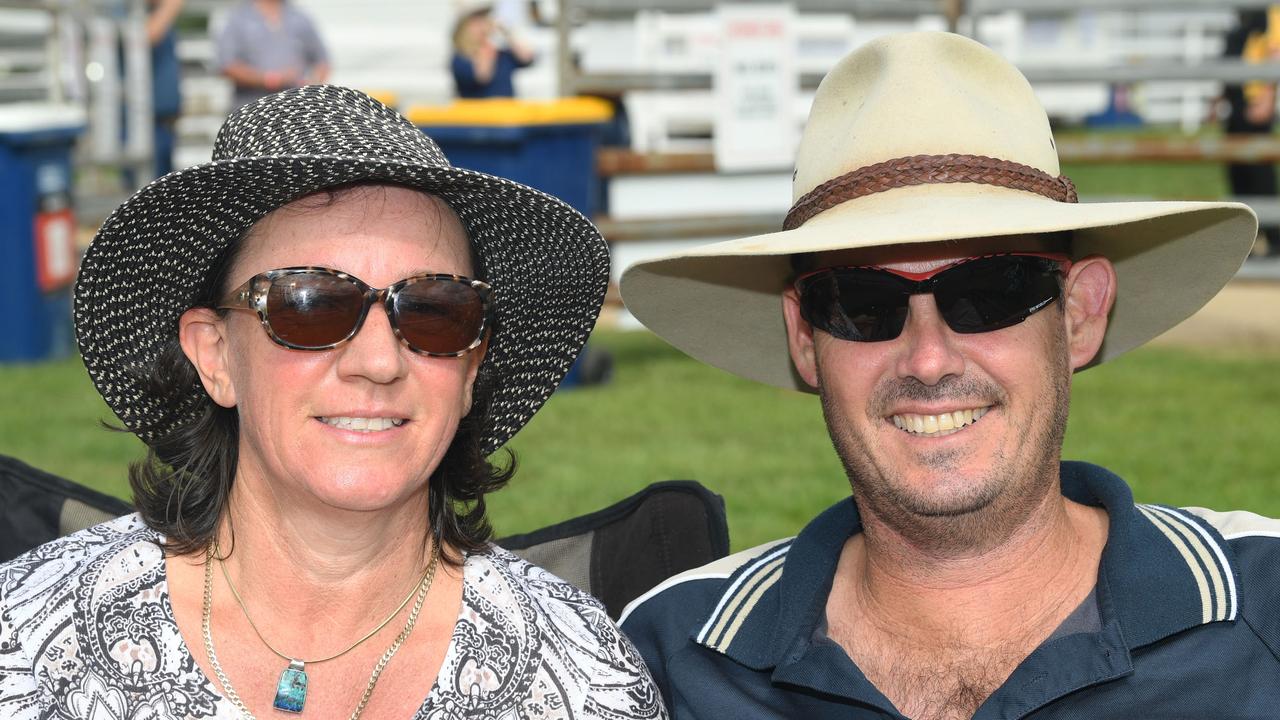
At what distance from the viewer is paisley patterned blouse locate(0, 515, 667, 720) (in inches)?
115

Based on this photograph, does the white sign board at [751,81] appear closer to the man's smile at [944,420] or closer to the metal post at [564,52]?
the metal post at [564,52]

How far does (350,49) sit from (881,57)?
68.0 ft

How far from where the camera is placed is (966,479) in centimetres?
295

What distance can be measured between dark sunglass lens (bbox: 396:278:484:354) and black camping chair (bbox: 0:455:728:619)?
792mm

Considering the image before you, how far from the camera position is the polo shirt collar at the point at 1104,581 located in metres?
2.83

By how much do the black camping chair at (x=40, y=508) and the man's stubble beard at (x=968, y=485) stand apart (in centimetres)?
171

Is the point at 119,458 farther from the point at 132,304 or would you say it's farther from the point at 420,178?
the point at 420,178

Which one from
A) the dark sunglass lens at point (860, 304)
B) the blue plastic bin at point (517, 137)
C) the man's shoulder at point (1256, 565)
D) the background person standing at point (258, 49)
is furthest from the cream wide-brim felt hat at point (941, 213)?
the background person standing at point (258, 49)

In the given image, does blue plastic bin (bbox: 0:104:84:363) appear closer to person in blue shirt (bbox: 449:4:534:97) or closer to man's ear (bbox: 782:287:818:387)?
person in blue shirt (bbox: 449:4:534:97)

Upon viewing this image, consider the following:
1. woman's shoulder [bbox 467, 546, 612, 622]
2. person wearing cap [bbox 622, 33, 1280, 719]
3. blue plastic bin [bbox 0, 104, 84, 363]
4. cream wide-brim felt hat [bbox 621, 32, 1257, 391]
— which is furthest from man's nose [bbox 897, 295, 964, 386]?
blue plastic bin [bbox 0, 104, 84, 363]

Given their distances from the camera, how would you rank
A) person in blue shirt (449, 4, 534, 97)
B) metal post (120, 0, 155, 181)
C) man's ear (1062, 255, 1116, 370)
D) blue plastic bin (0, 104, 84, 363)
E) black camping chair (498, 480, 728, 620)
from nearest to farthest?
man's ear (1062, 255, 1116, 370)
black camping chair (498, 480, 728, 620)
blue plastic bin (0, 104, 84, 363)
person in blue shirt (449, 4, 534, 97)
metal post (120, 0, 155, 181)

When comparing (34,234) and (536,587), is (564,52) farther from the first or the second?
(536,587)

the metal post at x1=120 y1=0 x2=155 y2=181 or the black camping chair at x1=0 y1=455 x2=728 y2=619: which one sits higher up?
the black camping chair at x1=0 y1=455 x2=728 y2=619

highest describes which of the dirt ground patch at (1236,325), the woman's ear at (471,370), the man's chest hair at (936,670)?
the woman's ear at (471,370)
